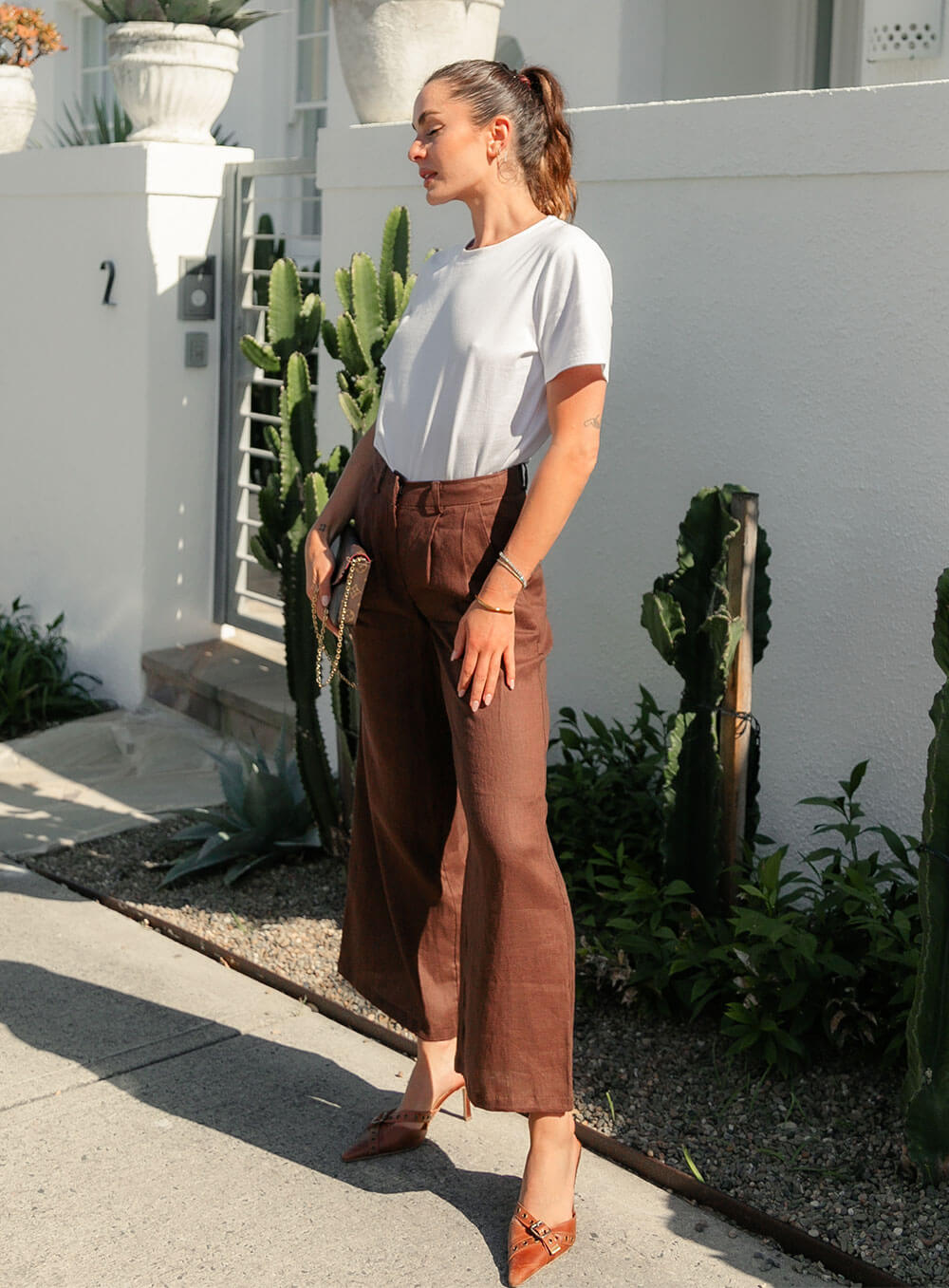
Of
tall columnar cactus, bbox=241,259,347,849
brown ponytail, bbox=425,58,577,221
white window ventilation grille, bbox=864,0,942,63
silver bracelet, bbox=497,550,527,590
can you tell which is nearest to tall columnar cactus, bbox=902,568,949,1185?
silver bracelet, bbox=497,550,527,590

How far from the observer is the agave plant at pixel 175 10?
5793mm

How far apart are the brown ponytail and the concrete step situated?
2921 millimetres

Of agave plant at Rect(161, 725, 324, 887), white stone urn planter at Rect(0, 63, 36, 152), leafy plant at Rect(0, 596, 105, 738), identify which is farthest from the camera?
white stone urn planter at Rect(0, 63, 36, 152)

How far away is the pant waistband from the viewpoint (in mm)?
2660

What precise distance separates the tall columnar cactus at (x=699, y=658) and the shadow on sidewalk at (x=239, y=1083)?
2.76 feet

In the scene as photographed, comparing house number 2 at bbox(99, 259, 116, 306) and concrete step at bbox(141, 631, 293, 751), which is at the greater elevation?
house number 2 at bbox(99, 259, 116, 306)

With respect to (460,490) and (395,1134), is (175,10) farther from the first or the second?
(395,1134)

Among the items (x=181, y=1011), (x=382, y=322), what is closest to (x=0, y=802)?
(x=181, y=1011)

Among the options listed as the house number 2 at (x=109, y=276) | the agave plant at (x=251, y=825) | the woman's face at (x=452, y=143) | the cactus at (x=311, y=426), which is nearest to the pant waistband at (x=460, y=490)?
the woman's face at (x=452, y=143)

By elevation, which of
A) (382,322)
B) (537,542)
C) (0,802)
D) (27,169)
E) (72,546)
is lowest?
(0,802)

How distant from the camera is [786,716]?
3.95 m

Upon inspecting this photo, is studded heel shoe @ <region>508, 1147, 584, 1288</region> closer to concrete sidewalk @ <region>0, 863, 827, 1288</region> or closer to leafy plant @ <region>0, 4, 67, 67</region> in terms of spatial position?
concrete sidewalk @ <region>0, 863, 827, 1288</region>

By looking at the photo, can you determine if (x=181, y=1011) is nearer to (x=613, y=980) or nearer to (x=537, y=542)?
(x=613, y=980)

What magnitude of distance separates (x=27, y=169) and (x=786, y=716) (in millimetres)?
4371
